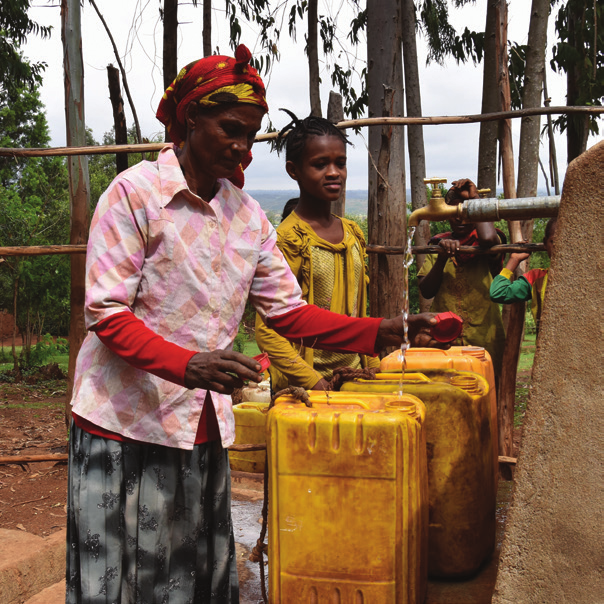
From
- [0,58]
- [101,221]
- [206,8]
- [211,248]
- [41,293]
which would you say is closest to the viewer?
[101,221]

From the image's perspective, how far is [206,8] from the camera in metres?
8.50

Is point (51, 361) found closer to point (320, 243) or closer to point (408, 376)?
point (320, 243)

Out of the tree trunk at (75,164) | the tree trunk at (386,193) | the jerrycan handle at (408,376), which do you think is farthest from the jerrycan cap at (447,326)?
the tree trunk at (75,164)

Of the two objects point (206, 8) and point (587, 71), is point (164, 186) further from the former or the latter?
point (587, 71)

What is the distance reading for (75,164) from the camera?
436 cm

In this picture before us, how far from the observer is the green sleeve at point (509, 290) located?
3.57 metres

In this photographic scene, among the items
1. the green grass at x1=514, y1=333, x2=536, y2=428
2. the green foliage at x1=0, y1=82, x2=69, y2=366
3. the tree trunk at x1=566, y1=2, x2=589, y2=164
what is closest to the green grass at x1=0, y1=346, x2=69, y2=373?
the green foliage at x1=0, y1=82, x2=69, y2=366

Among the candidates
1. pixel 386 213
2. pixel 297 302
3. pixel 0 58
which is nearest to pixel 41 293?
pixel 0 58

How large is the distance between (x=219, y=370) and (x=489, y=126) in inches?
276

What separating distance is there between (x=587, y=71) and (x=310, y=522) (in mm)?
8537

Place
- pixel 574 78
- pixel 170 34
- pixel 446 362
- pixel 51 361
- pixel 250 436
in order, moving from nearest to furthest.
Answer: pixel 446 362 → pixel 250 436 → pixel 170 34 → pixel 574 78 → pixel 51 361

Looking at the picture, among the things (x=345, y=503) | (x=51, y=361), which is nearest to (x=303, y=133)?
(x=345, y=503)

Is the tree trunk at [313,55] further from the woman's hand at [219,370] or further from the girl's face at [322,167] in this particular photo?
the woman's hand at [219,370]

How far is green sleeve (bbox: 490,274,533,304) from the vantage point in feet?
11.7
